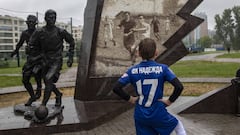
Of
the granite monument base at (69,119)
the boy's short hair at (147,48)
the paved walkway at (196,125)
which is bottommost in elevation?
the paved walkway at (196,125)

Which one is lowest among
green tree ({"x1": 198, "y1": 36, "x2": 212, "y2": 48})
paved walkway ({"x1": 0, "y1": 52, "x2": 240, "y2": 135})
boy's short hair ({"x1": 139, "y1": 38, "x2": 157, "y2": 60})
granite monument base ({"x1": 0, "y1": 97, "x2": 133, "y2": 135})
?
paved walkway ({"x1": 0, "y1": 52, "x2": 240, "y2": 135})

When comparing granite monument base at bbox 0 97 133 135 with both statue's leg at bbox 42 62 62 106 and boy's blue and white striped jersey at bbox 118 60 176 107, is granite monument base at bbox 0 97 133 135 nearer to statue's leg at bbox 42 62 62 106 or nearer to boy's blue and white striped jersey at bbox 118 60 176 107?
statue's leg at bbox 42 62 62 106

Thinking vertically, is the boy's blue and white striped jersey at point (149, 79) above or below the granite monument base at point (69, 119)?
above

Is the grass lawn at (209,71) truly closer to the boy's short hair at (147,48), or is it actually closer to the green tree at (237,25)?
the boy's short hair at (147,48)

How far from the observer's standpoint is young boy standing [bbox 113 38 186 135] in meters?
3.73

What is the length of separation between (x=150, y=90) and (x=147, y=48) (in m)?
0.45

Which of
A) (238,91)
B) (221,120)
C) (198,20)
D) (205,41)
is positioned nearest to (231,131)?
(221,120)

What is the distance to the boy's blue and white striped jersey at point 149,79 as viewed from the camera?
12.2ft

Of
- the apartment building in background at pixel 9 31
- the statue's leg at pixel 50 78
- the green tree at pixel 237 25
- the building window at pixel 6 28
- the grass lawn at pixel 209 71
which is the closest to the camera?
the statue's leg at pixel 50 78

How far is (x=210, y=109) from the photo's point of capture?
27.2 ft

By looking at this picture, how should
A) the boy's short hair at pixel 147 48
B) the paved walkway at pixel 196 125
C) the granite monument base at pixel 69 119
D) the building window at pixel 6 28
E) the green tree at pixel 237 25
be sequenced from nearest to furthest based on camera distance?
the boy's short hair at pixel 147 48 < the paved walkway at pixel 196 125 < the granite monument base at pixel 69 119 < the building window at pixel 6 28 < the green tree at pixel 237 25

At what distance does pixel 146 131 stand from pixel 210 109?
4.83m

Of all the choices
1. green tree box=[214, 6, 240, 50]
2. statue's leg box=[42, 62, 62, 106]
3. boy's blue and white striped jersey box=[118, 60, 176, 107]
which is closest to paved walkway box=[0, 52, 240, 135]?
statue's leg box=[42, 62, 62, 106]

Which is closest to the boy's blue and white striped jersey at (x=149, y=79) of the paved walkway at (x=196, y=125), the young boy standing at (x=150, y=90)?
the young boy standing at (x=150, y=90)
